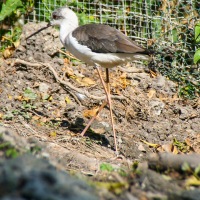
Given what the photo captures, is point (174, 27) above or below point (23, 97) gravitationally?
above

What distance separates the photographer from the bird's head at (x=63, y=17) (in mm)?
7838

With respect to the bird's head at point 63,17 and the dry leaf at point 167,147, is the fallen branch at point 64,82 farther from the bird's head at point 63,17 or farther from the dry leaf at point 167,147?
the dry leaf at point 167,147

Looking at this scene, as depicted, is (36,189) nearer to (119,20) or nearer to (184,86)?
(184,86)

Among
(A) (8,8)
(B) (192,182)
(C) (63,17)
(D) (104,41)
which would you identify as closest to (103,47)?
(D) (104,41)

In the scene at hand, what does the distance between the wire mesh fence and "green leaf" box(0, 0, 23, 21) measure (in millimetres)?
405

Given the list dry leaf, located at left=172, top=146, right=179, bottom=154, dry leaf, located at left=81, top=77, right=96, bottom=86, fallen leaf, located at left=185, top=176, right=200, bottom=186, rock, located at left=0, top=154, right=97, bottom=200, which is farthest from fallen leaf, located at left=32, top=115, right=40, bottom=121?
rock, located at left=0, top=154, right=97, bottom=200

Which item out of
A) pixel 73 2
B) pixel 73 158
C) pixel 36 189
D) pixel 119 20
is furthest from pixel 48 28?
pixel 36 189

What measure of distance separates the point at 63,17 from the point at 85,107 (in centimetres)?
128

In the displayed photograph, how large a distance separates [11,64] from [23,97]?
32.3 inches

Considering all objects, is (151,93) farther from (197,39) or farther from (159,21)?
(159,21)

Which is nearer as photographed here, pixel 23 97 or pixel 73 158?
pixel 73 158

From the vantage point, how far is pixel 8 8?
29.2 feet

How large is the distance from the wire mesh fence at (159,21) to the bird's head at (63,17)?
128 cm

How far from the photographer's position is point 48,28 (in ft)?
29.6
